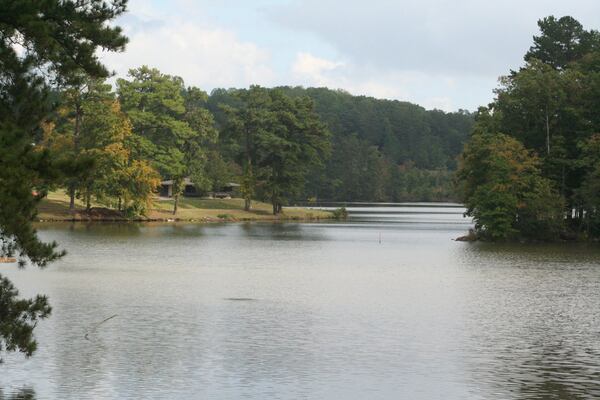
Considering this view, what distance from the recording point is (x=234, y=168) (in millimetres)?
188500

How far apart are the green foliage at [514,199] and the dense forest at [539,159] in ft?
0.32

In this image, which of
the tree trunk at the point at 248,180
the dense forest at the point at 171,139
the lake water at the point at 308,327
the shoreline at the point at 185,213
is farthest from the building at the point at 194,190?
the lake water at the point at 308,327

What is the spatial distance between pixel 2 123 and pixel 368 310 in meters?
23.4

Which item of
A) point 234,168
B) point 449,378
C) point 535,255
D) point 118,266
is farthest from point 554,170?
point 234,168

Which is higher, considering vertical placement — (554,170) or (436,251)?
(554,170)

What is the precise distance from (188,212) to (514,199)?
175ft

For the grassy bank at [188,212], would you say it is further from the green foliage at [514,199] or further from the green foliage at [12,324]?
the green foliage at [12,324]

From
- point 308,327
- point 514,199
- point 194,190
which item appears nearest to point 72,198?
point 194,190

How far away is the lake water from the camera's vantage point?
86.0 feet

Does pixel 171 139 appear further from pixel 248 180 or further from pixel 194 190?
pixel 194 190

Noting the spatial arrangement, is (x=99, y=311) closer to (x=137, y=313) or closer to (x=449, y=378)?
(x=137, y=313)

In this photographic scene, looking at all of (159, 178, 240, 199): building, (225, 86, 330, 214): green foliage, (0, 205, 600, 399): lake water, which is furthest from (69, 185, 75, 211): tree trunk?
(0, 205, 600, 399): lake water

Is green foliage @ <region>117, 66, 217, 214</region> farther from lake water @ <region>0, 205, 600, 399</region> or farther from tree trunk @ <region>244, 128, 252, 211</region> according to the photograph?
lake water @ <region>0, 205, 600, 399</region>

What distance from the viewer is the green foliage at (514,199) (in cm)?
9000
